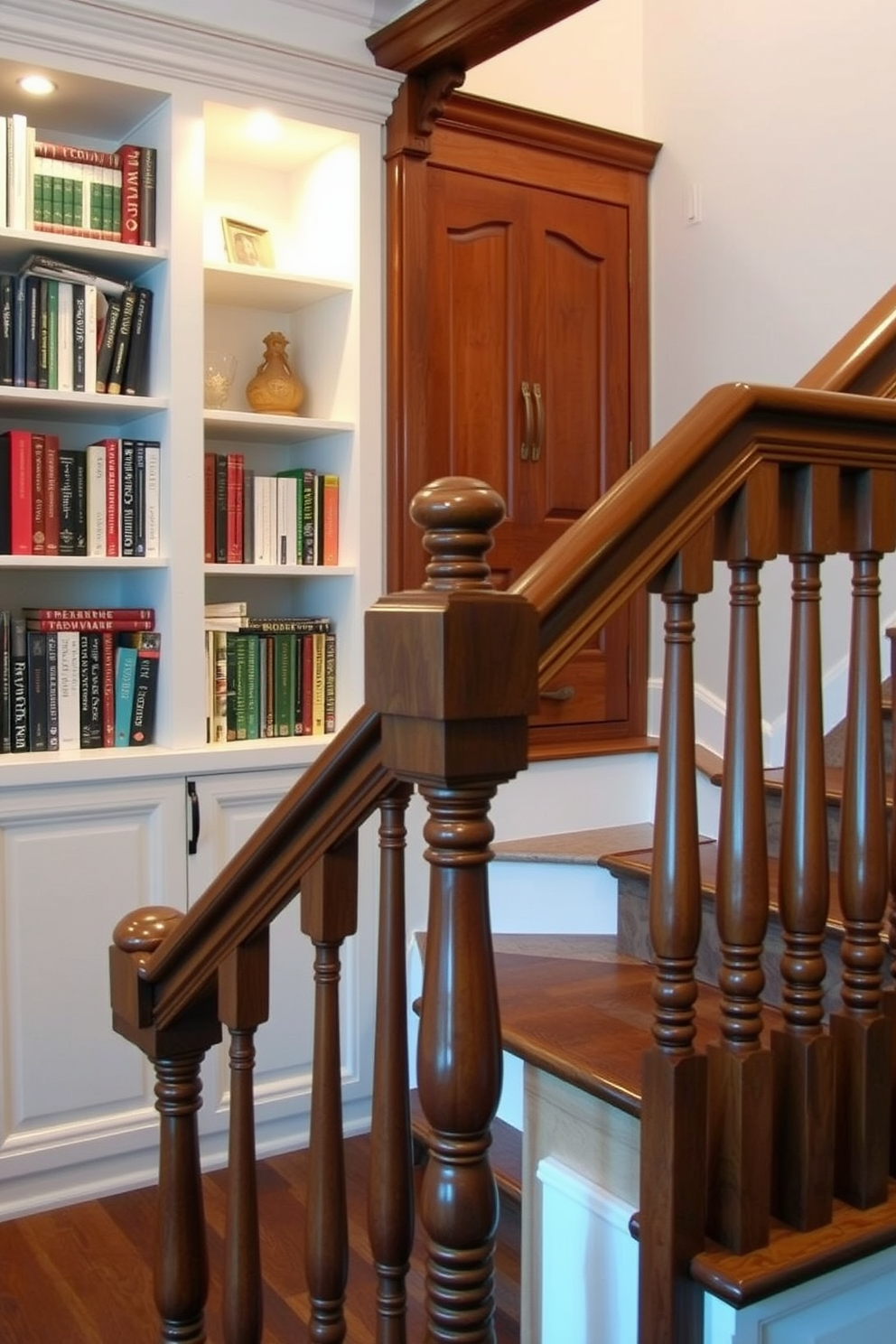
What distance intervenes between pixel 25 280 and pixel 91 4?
56 cm

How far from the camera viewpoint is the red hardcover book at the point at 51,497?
109 inches

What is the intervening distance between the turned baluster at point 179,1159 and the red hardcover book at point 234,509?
1634mm

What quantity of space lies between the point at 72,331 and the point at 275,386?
0.52 metres

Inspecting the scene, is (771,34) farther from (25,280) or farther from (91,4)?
(25,280)

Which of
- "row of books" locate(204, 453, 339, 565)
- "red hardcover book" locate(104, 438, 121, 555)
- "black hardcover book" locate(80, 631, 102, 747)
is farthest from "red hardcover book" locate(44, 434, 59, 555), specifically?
"row of books" locate(204, 453, 339, 565)

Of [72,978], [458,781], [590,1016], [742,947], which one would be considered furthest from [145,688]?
[458,781]

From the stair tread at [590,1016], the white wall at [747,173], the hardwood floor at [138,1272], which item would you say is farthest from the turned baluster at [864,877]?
the white wall at [747,173]

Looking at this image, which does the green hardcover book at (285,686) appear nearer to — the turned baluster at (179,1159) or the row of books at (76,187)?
the row of books at (76,187)

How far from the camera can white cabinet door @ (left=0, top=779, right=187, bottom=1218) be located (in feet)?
8.79

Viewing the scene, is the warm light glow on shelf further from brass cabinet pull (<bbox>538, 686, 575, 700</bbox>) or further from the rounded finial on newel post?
the rounded finial on newel post

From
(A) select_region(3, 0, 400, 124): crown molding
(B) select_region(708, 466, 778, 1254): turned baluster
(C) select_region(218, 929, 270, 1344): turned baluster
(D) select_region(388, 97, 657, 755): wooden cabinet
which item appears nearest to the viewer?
(B) select_region(708, 466, 778, 1254): turned baluster

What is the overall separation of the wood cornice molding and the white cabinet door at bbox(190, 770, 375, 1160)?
64.2 inches

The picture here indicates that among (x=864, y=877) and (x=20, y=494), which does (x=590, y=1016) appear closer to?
(x=864, y=877)

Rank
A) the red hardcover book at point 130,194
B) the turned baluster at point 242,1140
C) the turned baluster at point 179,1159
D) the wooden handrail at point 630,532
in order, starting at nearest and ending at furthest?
1. the wooden handrail at point 630,532
2. the turned baluster at point 242,1140
3. the turned baluster at point 179,1159
4. the red hardcover book at point 130,194
